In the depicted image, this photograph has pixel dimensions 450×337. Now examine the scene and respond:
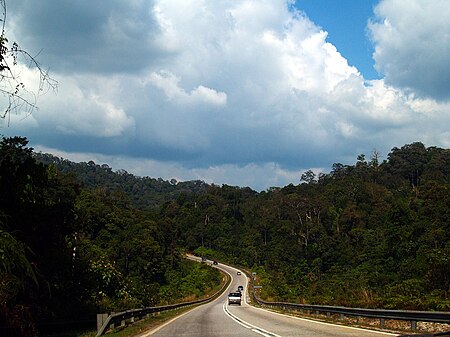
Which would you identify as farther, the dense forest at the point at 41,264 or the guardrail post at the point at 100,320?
the guardrail post at the point at 100,320

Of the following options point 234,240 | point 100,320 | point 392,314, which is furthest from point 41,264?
point 234,240

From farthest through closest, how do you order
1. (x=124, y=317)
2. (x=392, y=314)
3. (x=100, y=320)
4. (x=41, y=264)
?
(x=124, y=317) < (x=41, y=264) < (x=100, y=320) < (x=392, y=314)

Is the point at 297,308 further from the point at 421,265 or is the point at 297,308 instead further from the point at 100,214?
the point at 100,214

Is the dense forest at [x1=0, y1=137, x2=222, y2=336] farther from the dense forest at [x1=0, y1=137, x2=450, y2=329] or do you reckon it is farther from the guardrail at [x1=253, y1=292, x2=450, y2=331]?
the guardrail at [x1=253, y1=292, x2=450, y2=331]

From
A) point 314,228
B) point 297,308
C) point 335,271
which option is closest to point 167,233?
point 314,228

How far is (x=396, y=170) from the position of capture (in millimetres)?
156500

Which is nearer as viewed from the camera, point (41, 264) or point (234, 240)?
point (41, 264)

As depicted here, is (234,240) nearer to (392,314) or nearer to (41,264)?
(41,264)

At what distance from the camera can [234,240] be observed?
521ft

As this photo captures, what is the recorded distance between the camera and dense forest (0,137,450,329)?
17.3m

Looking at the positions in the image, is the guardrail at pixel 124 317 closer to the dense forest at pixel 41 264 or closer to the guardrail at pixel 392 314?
the dense forest at pixel 41 264

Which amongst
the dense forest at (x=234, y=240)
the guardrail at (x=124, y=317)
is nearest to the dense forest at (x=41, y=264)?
the dense forest at (x=234, y=240)

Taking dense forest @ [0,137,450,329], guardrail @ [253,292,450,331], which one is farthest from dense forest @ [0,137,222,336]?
guardrail @ [253,292,450,331]

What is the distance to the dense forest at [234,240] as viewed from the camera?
56.7 feet
